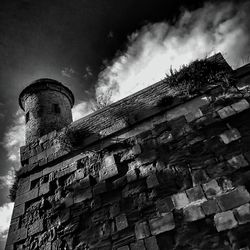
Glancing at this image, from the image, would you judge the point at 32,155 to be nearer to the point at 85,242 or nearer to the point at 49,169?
the point at 49,169

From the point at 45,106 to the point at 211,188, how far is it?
5.89 m

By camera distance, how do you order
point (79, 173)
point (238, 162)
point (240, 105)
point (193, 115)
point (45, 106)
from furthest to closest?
point (45, 106) → point (79, 173) → point (193, 115) → point (240, 105) → point (238, 162)

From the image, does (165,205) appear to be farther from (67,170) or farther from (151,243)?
(67,170)

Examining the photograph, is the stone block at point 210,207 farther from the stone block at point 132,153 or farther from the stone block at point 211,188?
the stone block at point 132,153

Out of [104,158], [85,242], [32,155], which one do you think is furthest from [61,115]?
[85,242]

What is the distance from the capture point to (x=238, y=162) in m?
3.70

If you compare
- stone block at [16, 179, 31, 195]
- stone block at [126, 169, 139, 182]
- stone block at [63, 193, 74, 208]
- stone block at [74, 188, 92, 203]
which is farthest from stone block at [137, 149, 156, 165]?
stone block at [16, 179, 31, 195]

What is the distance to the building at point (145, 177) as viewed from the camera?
3.46 meters

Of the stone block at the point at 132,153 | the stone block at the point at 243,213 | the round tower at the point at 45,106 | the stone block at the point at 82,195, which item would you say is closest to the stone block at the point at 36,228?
the stone block at the point at 82,195

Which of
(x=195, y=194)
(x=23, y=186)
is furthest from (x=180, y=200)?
(x=23, y=186)

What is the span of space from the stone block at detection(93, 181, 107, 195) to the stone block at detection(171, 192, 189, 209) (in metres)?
1.43

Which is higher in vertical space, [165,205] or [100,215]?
[100,215]

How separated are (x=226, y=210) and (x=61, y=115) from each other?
19.0 feet

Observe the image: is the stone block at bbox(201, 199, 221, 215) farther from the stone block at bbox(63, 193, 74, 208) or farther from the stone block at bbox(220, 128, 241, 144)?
the stone block at bbox(63, 193, 74, 208)
